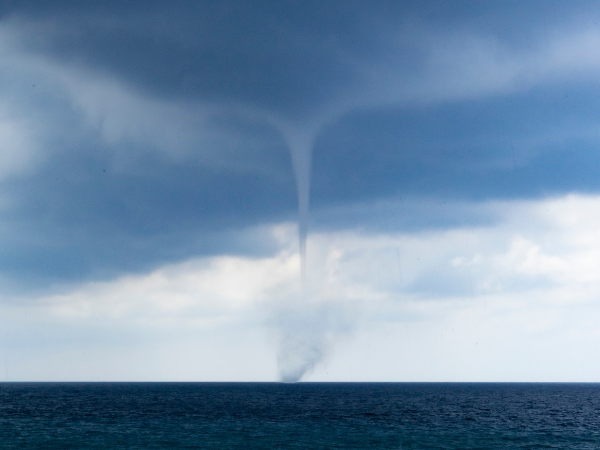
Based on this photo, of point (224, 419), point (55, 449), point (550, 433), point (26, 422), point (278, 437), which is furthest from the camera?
point (224, 419)

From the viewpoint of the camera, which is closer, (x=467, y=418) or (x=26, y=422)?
(x=26, y=422)

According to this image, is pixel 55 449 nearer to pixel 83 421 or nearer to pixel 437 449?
pixel 83 421

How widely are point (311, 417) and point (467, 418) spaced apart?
31696 mm

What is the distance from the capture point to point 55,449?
206ft

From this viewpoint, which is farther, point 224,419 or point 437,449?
point 224,419

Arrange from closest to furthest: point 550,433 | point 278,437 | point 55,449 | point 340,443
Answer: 1. point 55,449
2. point 340,443
3. point 278,437
4. point 550,433

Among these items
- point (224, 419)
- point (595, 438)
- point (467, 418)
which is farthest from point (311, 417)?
point (595, 438)

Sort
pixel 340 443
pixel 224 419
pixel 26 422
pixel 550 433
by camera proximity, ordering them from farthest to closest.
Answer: pixel 224 419, pixel 26 422, pixel 550 433, pixel 340 443

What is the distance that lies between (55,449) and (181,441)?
1531 centimetres

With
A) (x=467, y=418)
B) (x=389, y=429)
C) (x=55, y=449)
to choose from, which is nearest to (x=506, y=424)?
(x=467, y=418)

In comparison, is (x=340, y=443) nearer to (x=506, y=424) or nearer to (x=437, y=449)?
(x=437, y=449)

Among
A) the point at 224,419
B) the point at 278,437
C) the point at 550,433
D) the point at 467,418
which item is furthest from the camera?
the point at 467,418

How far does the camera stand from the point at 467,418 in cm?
10500

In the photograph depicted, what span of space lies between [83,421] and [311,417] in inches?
1691
